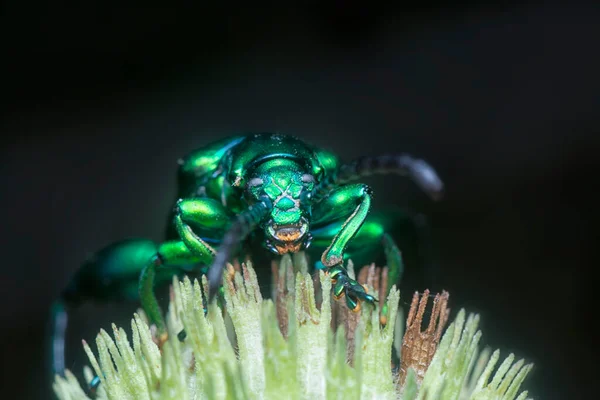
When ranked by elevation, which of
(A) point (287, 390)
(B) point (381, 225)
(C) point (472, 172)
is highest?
(C) point (472, 172)

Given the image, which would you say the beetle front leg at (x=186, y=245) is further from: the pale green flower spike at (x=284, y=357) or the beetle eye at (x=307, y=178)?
the beetle eye at (x=307, y=178)

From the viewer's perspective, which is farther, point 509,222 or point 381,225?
point 509,222

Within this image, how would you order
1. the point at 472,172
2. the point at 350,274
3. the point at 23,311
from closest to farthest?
the point at 350,274, the point at 23,311, the point at 472,172

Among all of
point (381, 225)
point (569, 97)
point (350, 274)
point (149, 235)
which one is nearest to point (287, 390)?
point (350, 274)

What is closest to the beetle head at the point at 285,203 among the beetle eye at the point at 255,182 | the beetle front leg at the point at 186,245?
the beetle eye at the point at 255,182

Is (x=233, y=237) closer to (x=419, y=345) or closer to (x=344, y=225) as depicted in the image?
(x=344, y=225)

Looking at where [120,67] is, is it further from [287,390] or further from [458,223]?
[287,390]

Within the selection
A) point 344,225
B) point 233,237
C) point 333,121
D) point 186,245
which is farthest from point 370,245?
point 333,121
